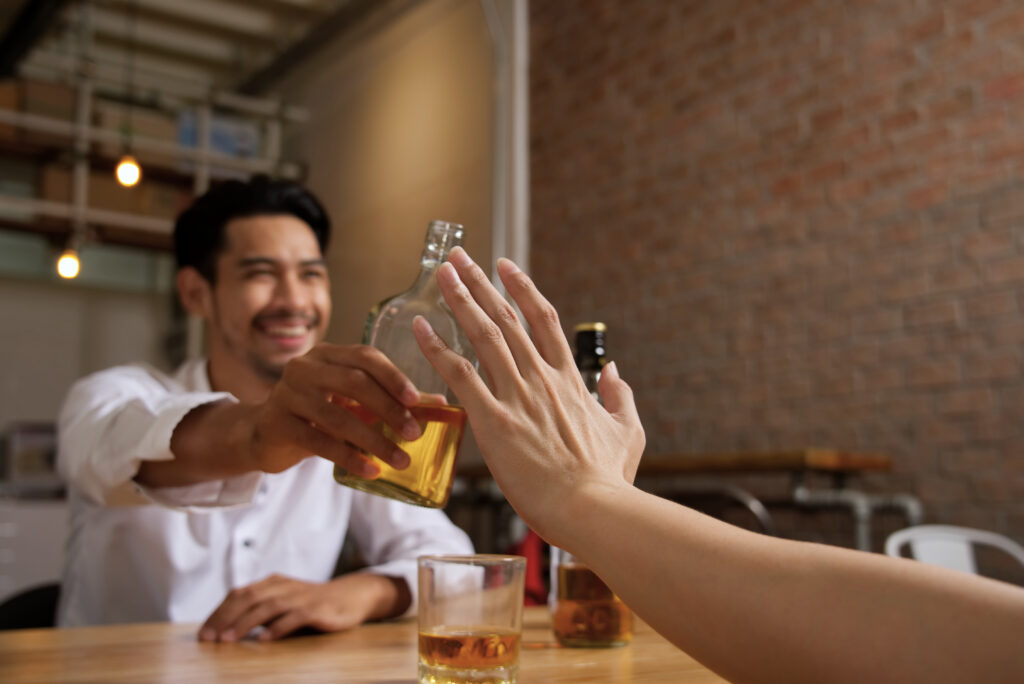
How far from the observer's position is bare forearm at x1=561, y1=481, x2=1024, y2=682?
423mm

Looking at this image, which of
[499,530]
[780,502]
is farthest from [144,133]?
[780,502]

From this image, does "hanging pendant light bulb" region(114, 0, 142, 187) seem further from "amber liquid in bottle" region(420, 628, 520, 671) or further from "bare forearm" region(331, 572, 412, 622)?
"amber liquid in bottle" region(420, 628, 520, 671)

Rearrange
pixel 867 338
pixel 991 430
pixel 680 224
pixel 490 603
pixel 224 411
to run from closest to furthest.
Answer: pixel 490 603, pixel 224 411, pixel 991 430, pixel 867 338, pixel 680 224

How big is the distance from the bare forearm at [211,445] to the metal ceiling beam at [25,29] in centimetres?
456

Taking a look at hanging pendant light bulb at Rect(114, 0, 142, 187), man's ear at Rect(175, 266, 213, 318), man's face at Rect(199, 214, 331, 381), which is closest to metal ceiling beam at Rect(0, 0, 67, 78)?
hanging pendant light bulb at Rect(114, 0, 142, 187)

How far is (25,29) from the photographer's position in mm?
4914

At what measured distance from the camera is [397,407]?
0.72 meters

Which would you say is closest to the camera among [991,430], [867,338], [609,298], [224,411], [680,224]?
[224,411]

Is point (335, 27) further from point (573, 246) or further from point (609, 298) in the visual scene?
point (609, 298)

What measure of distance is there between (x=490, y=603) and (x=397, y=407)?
17cm

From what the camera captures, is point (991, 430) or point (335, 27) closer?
point (991, 430)

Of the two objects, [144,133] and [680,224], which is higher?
[144,133]

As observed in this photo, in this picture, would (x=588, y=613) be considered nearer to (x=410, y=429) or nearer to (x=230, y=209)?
(x=410, y=429)

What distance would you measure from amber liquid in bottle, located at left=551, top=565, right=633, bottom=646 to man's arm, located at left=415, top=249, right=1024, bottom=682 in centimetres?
22
